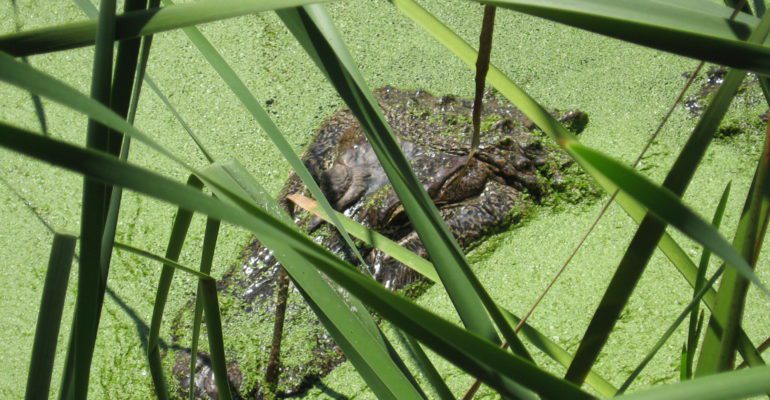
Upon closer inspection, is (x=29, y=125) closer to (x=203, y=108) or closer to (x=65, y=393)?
(x=203, y=108)

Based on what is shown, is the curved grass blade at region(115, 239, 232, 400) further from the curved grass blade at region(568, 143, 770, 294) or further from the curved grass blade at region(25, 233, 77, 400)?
the curved grass blade at region(568, 143, 770, 294)

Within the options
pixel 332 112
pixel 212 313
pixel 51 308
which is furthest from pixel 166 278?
pixel 332 112

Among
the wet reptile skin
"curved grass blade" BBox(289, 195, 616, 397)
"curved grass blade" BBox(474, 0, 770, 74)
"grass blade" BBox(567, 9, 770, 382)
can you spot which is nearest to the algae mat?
the wet reptile skin

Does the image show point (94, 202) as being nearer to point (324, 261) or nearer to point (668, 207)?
point (324, 261)

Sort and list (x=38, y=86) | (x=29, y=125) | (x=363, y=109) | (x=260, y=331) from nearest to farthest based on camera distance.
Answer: (x=38, y=86)
(x=363, y=109)
(x=260, y=331)
(x=29, y=125)

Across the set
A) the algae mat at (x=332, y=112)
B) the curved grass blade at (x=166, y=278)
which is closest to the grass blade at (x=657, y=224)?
the curved grass blade at (x=166, y=278)

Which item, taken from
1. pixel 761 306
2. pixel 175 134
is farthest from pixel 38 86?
pixel 175 134
